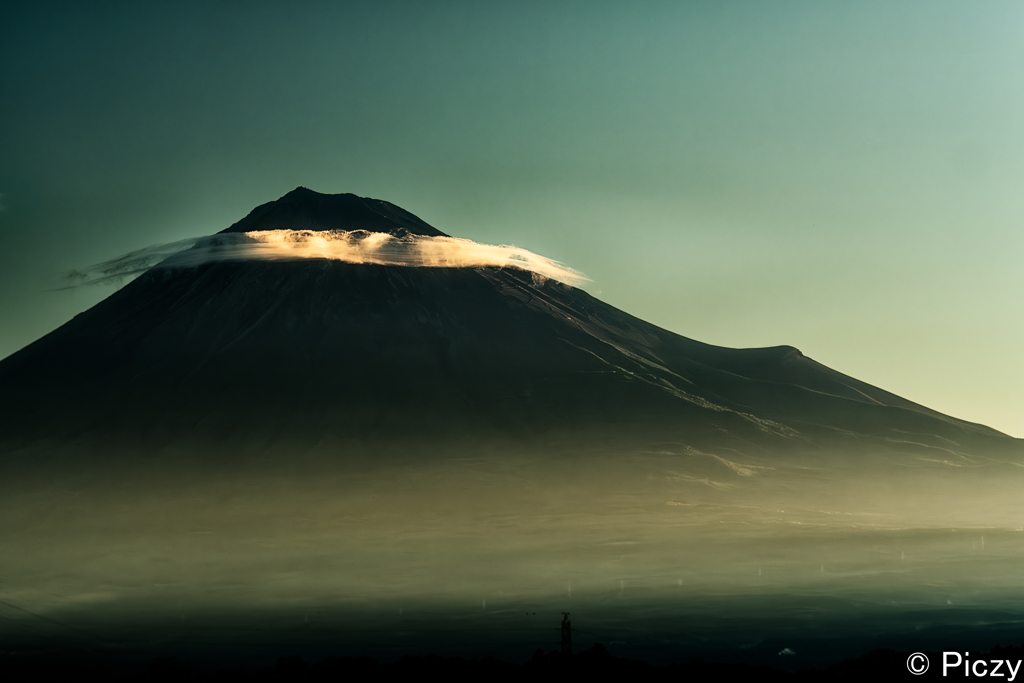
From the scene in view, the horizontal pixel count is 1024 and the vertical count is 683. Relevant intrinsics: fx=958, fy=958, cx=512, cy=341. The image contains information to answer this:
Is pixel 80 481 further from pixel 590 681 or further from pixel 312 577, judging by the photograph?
pixel 590 681

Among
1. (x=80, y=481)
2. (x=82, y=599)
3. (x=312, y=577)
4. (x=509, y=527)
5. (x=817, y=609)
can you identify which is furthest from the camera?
(x=80, y=481)

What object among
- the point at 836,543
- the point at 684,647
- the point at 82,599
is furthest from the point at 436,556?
the point at 684,647

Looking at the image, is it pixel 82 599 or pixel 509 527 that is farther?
pixel 509 527

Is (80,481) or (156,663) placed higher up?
(80,481)

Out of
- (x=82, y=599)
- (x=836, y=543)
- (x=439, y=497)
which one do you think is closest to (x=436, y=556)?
(x=439, y=497)

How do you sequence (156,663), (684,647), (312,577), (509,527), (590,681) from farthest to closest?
(509,527), (312,577), (684,647), (156,663), (590,681)

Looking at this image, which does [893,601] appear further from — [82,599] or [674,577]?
[82,599]
